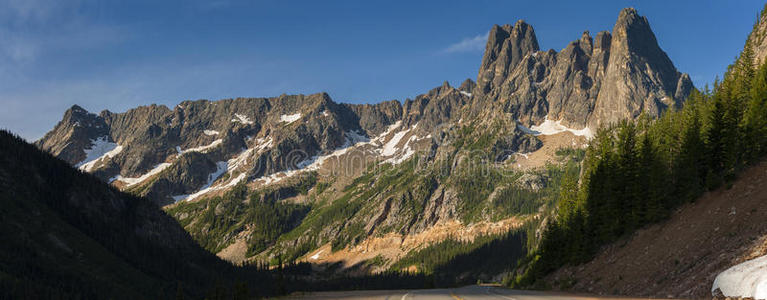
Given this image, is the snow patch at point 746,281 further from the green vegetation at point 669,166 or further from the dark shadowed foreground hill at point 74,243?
the dark shadowed foreground hill at point 74,243

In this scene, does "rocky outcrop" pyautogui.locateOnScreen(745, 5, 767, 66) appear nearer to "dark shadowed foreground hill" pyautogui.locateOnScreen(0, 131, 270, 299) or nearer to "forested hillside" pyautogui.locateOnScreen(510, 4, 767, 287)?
"forested hillside" pyautogui.locateOnScreen(510, 4, 767, 287)

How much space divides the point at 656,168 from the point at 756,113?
10.7 metres

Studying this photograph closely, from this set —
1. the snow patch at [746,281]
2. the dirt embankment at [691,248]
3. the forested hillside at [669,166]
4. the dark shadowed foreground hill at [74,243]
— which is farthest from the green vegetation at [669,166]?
the dark shadowed foreground hill at [74,243]

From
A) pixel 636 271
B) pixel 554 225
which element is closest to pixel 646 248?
pixel 636 271

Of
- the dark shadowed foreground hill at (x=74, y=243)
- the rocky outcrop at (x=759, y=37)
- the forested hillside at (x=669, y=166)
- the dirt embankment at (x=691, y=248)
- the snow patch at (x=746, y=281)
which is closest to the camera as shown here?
the snow patch at (x=746, y=281)

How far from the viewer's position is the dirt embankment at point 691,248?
27438mm

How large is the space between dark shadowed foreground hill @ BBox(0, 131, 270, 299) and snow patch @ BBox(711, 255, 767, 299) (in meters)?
73.4

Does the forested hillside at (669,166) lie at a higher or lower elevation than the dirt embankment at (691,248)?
higher

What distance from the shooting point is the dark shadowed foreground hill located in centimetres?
11050

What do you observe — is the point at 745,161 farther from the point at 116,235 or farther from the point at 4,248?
the point at 116,235

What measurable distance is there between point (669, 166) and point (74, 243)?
156611mm

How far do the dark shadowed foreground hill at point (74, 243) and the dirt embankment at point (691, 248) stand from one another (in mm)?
62025

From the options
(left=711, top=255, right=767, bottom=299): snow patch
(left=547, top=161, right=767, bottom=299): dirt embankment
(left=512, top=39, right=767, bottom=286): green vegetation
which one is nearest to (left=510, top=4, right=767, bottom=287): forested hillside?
(left=512, top=39, right=767, bottom=286): green vegetation

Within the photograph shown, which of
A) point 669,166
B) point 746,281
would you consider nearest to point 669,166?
point 669,166
